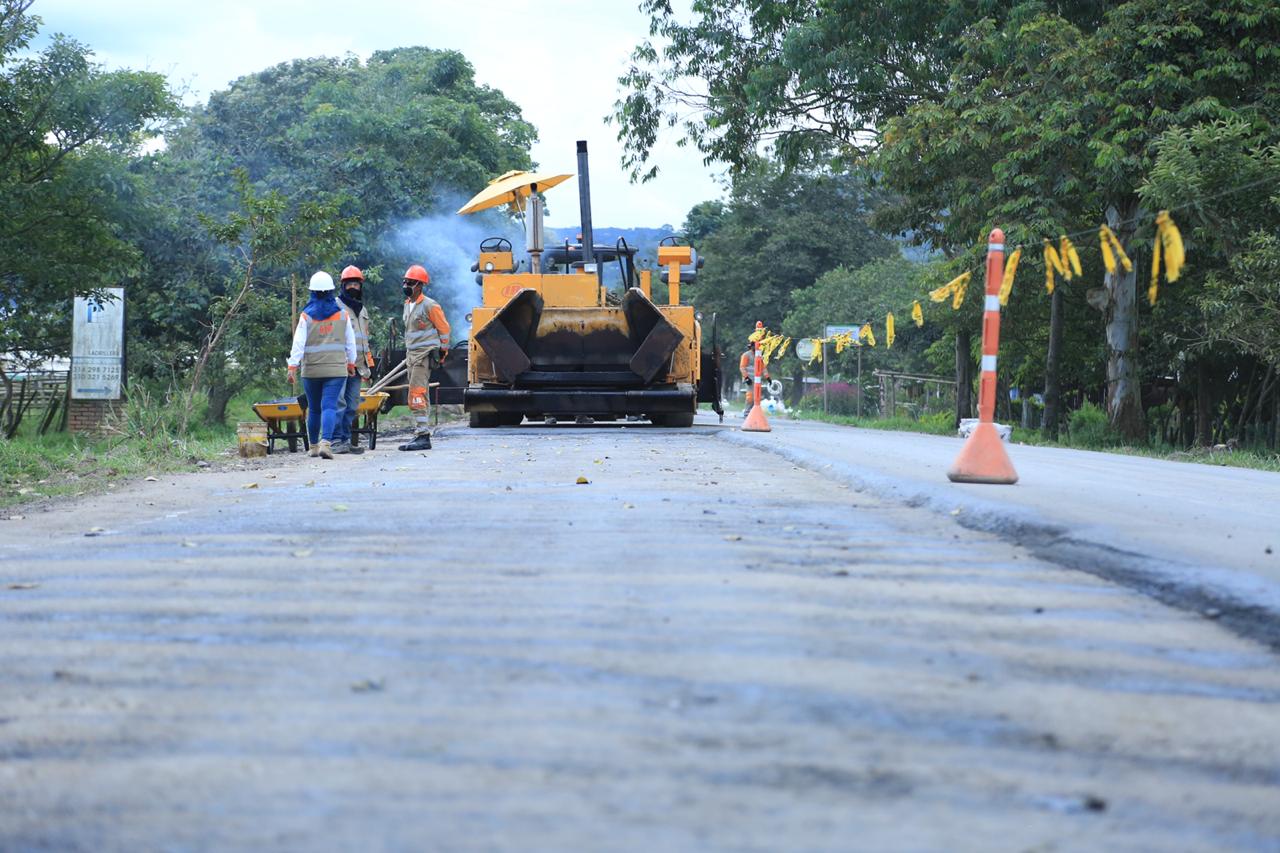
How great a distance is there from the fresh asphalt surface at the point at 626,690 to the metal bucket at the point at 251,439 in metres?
8.19

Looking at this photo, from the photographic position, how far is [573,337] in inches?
824

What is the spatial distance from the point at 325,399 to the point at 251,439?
167 centimetres

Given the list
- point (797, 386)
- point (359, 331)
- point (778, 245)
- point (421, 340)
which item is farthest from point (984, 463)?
point (797, 386)

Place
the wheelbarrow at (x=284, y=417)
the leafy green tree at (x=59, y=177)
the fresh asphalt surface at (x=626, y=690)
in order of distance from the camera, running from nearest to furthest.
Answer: the fresh asphalt surface at (x=626, y=690) < the wheelbarrow at (x=284, y=417) < the leafy green tree at (x=59, y=177)

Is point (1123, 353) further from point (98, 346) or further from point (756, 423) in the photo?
point (98, 346)

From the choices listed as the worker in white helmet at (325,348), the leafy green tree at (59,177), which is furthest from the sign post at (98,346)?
the worker in white helmet at (325,348)

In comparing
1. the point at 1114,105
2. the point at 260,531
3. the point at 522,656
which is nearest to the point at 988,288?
the point at 260,531

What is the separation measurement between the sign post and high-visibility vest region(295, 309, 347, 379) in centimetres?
1378

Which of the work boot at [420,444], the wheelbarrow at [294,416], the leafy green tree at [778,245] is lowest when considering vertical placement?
the work boot at [420,444]

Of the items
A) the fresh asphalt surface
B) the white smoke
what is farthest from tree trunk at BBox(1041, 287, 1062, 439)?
the fresh asphalt surface

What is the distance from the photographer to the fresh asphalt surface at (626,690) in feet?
8.82

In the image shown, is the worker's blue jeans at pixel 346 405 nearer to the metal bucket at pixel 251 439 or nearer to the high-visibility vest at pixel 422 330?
the metal bucket at pixel 251 439

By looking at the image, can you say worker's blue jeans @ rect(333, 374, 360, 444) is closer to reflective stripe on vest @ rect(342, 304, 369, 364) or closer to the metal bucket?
reflective stripe on vest @ rect(342, 304, 369, 364)

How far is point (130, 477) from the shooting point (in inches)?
479
